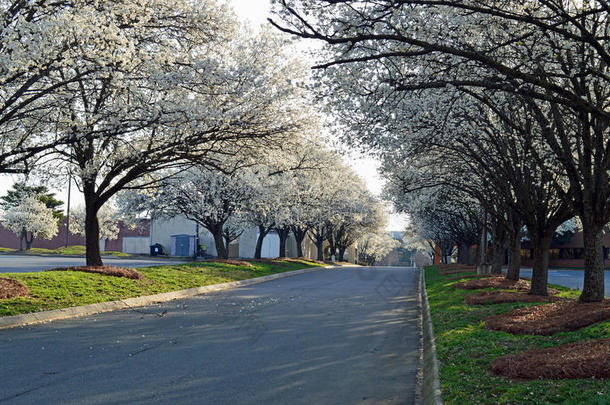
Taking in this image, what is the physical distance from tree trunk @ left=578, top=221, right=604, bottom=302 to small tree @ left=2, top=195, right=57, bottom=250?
63.1 metres

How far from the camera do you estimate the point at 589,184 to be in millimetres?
12609

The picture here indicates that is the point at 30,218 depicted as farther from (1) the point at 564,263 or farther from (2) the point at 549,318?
(2) the point at 549,318

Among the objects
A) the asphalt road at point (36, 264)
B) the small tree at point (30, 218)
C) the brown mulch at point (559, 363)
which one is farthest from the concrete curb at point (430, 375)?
the small tree at point (30, 218)

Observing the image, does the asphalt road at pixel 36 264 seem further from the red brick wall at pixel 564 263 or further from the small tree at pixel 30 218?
the red brick wall at pixel 564 263

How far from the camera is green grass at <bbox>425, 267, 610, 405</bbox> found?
5395 mm

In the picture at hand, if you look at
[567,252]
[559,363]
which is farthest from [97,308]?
[567,252]

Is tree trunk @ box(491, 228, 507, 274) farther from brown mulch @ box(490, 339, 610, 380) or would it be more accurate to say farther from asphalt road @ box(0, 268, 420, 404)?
brown mulch @ box(490, 339, 610, 380)

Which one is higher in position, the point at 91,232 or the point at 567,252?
the point at 91,232

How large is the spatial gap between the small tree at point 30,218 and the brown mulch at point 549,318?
62900 mm

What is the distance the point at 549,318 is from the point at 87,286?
11.7m

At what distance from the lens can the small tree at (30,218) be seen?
2539 inches

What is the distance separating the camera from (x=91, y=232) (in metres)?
20.2

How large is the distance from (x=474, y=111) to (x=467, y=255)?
115ft

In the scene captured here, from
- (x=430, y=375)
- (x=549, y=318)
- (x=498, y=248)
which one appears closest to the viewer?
(x=430, y=375)
